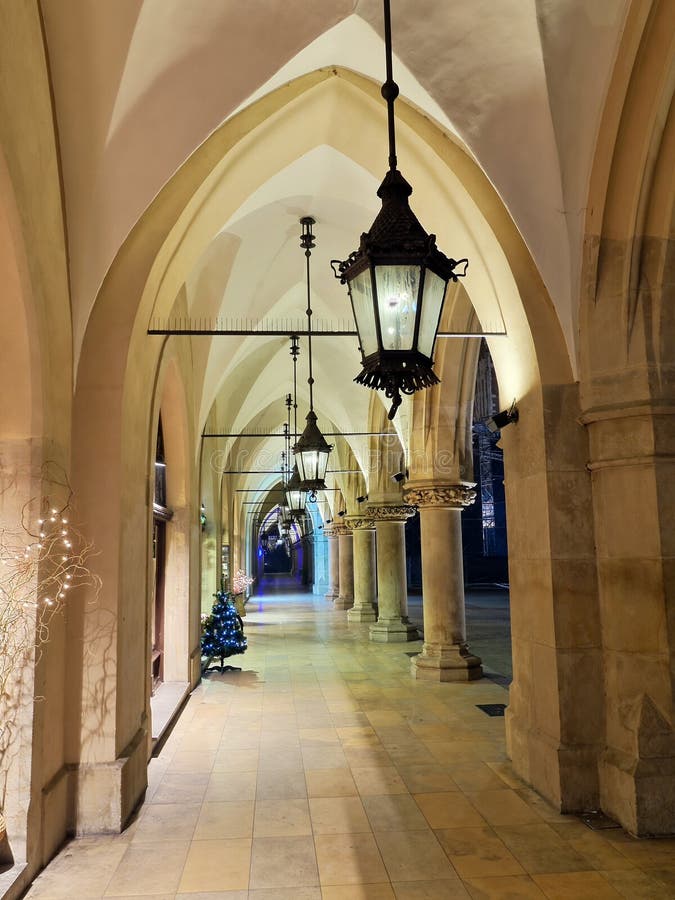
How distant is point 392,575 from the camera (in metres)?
13.6

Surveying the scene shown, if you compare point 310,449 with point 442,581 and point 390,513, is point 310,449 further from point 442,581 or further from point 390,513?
point 390,513

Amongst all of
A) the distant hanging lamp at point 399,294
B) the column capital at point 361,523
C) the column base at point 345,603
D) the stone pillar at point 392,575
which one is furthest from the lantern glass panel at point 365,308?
the column base at point 345,603

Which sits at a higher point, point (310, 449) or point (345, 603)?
point (310, 449)

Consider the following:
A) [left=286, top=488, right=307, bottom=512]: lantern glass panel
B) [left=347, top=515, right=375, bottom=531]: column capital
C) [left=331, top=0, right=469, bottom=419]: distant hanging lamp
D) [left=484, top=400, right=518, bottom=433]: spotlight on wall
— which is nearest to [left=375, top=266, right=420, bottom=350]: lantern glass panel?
[left=331, top=0, right=469, bottom=419]: distant hanging lamp

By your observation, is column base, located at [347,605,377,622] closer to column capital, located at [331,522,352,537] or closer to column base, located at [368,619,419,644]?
column base, located at [368,619,419,644]

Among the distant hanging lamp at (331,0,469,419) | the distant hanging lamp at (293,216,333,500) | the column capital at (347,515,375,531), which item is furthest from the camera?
the column capital at (347,515,375,531)

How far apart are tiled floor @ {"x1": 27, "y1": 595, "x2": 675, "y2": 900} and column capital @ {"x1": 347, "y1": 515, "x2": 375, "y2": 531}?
920 centimetres

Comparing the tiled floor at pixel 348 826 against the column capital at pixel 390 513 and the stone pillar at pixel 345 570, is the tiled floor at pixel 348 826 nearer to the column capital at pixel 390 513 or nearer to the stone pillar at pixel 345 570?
the column capital at pixel 390 513

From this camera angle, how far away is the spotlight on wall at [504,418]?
5574 millimetres

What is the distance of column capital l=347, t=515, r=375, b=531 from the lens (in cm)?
1711

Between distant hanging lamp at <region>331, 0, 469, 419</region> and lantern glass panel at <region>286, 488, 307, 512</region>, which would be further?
lantern glass panel at <region>286, 488, 307, 512</region>

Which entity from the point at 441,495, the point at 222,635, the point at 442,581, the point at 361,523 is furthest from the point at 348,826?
the point at 361,523

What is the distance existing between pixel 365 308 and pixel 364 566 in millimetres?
14821

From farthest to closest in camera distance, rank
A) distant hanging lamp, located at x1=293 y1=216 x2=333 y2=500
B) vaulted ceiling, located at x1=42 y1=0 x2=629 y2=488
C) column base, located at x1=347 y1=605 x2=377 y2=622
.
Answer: column base, located at x1=347 y1=605 x2=377 y2=622 < distant hanging lamp, located at x1=293 y1=216 x2=333 y2=500 < vaulted ceiling, located at x1=42 y1=0 x2=629 y2=488
